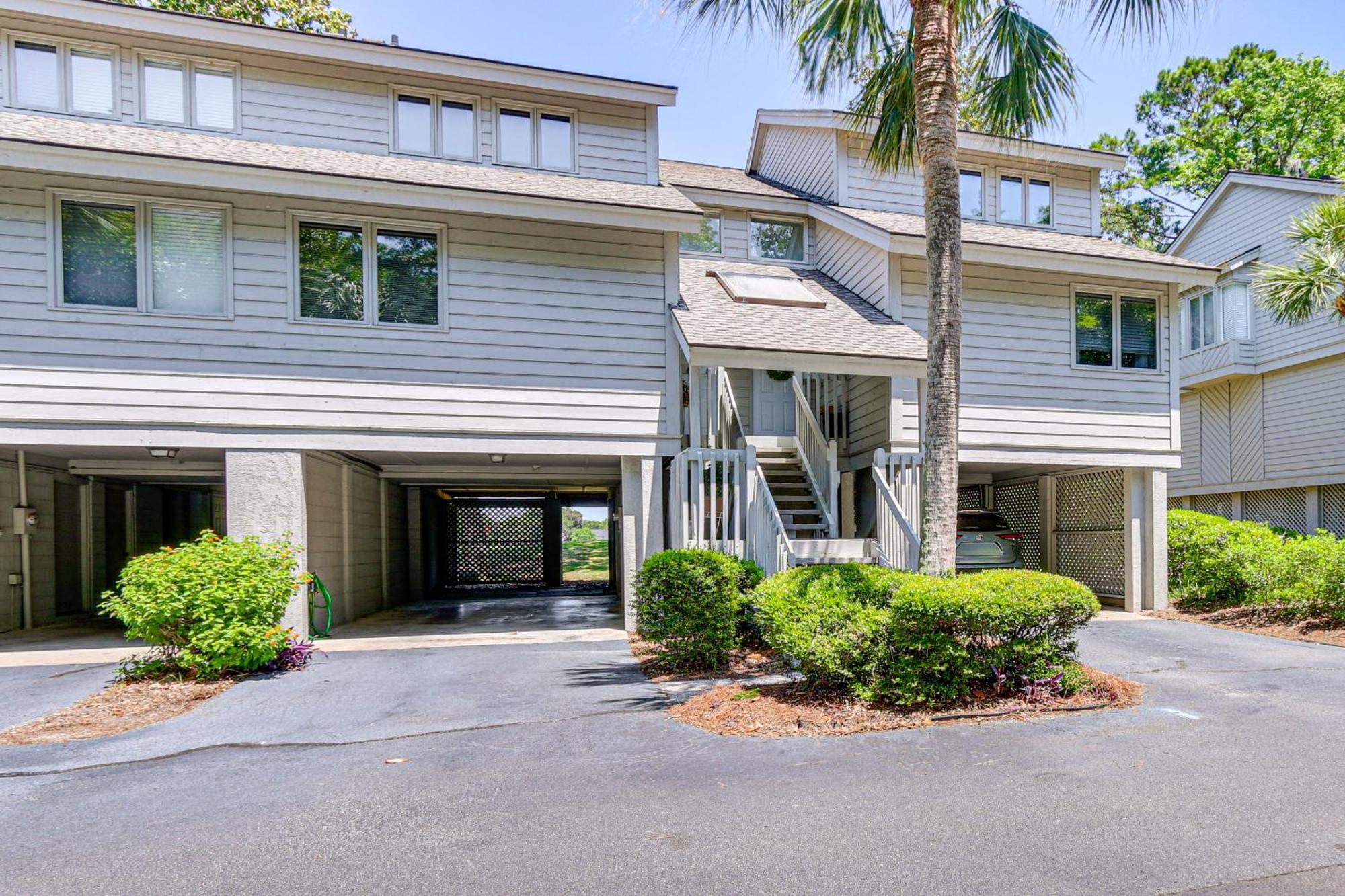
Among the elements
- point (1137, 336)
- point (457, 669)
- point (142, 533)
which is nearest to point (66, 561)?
point (142, 533)

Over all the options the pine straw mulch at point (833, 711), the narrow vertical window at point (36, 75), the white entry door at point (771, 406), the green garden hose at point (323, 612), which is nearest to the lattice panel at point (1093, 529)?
the white entry door at point (771, 406)

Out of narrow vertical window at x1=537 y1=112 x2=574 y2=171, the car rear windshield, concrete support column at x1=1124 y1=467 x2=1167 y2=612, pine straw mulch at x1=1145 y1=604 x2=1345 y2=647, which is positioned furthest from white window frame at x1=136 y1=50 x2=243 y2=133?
pine straw mulch at x1=1145 y1=604 x2=1345 y2=647

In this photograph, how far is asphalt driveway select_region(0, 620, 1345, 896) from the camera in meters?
3.31

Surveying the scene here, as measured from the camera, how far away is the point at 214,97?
9.84 m

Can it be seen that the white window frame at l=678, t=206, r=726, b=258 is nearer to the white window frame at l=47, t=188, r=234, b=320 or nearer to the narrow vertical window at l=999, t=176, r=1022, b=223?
the narrow vertical window at l=999, t=176, r=1022, b=223

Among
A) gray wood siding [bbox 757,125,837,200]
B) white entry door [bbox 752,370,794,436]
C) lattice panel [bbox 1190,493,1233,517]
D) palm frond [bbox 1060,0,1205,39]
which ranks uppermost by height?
gray wood siding [bbox 757,125,837,200]

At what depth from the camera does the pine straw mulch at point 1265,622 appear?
905cm

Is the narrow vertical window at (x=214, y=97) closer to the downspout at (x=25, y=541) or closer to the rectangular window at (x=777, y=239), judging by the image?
the downspout at (x=25, y=541)

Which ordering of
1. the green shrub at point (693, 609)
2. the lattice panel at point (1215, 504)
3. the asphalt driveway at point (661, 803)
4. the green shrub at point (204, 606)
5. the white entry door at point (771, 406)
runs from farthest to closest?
the lattice panel at point (1215, 504) < the white entry door at point (771, 406) < the green shrub at point (693, 609) < the green shrub at point (204, 606) < the asphalt driveway at point (661, 803)

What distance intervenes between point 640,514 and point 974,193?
8413 millimetres

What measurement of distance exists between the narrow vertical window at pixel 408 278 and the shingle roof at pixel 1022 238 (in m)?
6.38

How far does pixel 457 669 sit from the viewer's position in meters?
7.75

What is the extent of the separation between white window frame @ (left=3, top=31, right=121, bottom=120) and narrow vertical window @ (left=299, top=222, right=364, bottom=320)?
3.10 metres

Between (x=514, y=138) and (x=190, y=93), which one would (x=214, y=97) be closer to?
(x=190, y=93)
